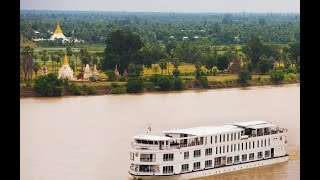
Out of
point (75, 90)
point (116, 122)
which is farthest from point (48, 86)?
point (116, 122)

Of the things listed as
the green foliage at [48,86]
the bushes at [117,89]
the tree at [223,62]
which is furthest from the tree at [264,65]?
the green foliage at [48,86]

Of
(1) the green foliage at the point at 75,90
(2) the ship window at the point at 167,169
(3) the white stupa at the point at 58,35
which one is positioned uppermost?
(3) the white stupa at the point at 58,35

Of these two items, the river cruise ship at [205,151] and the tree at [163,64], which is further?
the tree at [163,64]

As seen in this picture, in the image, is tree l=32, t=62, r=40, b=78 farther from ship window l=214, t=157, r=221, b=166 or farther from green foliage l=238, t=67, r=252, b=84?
ship window l=214, t=157, r=221, b=166

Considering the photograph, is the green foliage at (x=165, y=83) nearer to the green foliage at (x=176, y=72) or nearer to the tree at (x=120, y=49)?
the green foliage at (x=176, y=72)

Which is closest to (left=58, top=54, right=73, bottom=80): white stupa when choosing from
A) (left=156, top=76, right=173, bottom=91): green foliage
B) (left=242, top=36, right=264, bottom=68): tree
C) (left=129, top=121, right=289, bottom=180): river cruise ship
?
(left=156, top=76, right=173, bottom=91): green foliage
